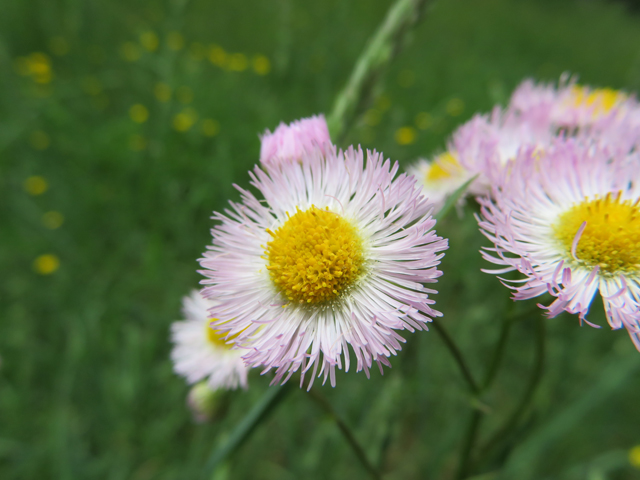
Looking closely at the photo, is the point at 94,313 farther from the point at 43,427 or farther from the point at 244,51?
the point at 244,51

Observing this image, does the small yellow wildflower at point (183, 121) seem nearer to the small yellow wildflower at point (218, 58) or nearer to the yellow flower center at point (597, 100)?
the small yellow wildflower at point (218, 58)

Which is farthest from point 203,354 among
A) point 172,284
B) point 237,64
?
point 237,64

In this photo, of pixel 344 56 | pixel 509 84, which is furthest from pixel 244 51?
pixel 509 84

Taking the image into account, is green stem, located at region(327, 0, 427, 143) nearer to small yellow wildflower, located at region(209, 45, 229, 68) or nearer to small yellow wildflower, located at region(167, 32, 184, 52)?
small yellow wildflower, located at region(209, 45, 229, 68)

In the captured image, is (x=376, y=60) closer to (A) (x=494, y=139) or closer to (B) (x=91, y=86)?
(A) (x=494, y=139)

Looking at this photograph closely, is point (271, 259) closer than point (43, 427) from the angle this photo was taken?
Yes

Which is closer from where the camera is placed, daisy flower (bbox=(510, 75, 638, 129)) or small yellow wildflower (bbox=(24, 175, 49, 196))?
daisy flower (bbox=(510, 75, 638, 129))

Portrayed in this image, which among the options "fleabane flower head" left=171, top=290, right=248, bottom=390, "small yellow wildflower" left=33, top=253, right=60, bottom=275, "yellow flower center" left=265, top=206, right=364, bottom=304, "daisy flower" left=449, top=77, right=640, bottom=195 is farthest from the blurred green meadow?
"yellow flower center" left=265, top=206, right=364, bottom=304

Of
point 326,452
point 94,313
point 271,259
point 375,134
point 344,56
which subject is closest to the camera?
point 271,259
